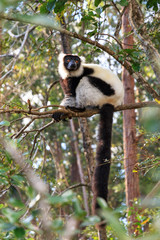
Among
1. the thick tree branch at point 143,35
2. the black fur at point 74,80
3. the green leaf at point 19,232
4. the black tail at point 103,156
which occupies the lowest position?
the green leaf at point 19,232

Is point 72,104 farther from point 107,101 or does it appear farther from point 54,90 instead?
point 54,90

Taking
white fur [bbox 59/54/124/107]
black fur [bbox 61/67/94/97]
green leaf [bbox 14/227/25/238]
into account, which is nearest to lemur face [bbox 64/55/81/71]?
black fur [bbox 61/67/94/97]

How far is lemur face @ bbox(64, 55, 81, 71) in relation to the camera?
18.1 ft

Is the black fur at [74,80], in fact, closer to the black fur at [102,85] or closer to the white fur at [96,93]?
the white fur at [96,93]

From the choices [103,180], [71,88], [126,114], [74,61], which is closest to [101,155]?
[103,180]

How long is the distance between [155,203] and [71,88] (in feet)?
14.1

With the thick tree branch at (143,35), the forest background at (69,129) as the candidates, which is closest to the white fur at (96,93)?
the forest background at (69,129)

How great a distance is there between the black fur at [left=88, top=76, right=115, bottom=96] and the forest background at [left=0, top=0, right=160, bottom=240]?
1.80 ft

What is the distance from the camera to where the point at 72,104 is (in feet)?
16.8

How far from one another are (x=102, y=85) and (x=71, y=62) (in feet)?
2.62

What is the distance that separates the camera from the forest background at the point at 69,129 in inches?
44.3

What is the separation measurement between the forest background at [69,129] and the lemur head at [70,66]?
31 cm

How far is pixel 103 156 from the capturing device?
163 inches

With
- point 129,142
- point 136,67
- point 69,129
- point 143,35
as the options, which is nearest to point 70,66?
point 143,35
